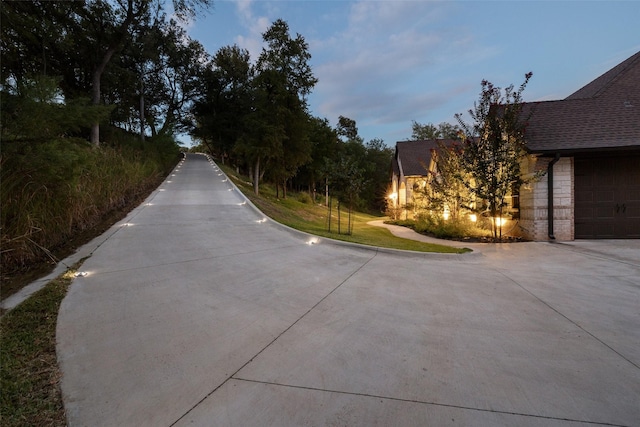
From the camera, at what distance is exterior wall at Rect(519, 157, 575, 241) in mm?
9406

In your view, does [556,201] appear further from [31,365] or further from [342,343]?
[31,365]

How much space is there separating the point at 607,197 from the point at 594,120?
112 inches

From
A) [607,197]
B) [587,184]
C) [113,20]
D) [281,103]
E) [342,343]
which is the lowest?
[342,343]

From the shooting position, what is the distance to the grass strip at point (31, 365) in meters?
1.83

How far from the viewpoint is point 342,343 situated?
2762 millimetres

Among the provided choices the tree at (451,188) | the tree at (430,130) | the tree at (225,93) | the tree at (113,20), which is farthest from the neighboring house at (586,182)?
the tree at (430,130)

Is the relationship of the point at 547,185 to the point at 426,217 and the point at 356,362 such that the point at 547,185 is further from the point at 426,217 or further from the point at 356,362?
the point at 356,362

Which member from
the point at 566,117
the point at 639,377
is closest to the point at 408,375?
the point at 639,377

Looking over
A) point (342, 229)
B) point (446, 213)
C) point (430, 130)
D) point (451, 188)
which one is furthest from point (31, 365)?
point (430, 130)

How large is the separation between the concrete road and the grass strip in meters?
0.10

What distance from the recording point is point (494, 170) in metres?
9.36

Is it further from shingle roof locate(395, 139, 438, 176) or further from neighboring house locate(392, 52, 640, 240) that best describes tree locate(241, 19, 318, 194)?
neighboring house locate(392, 52, 640, 240)

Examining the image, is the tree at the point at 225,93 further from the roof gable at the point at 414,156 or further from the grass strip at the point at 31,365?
the grass strip at the point at 31,365

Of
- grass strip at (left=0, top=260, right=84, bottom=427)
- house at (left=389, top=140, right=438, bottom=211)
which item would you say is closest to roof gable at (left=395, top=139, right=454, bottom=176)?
A: house at (left=389, top=140, right=438, bottom=211)
